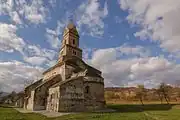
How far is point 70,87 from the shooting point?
36.8 metres

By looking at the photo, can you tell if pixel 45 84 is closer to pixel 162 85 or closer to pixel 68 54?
pixel 68 54

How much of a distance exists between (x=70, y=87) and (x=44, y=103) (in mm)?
10652

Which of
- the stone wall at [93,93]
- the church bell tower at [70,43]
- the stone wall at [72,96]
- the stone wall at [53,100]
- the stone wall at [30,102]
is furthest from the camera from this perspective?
the church bell tower at [70,43]

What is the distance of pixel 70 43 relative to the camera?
53.0 metres

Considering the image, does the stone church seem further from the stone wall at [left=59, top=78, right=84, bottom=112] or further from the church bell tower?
the church bell tower

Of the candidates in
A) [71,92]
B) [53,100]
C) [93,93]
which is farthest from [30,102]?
[93,93]

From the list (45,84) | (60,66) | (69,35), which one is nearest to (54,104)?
(45,84)

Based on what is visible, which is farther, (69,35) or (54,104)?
(69,35)

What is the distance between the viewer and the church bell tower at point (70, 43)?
5153cm

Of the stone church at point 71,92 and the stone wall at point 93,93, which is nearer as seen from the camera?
the stone church at point 71,92

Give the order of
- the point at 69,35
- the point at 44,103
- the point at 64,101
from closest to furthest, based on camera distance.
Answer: the point at 64,101 < the point at 44,103 < the point at 69,35

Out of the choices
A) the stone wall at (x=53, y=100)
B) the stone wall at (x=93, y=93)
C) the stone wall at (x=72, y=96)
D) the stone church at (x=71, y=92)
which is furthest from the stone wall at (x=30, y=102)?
the stone wall at (x=93, y=93)

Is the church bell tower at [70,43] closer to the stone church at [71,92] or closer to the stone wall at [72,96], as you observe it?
the stone church at [71,92]

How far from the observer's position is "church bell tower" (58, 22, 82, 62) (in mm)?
51531
